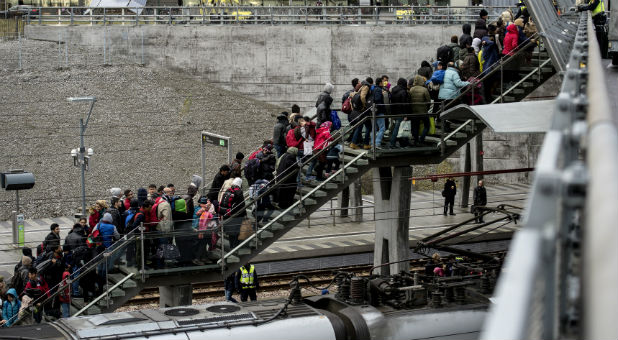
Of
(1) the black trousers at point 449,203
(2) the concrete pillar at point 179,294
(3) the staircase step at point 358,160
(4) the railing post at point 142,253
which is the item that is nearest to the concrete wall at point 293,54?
(1) the black trousers at point 449,203

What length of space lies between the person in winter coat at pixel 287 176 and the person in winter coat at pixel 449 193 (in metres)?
13.5

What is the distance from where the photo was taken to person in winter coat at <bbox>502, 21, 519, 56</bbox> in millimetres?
23023

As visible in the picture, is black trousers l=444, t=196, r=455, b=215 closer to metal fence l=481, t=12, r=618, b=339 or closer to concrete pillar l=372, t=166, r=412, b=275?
concrete pillar l=372, t=166, r=412, b=275

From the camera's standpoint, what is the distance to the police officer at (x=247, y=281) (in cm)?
2020

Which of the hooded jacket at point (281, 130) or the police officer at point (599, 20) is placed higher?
the police officer at point (599, 20)

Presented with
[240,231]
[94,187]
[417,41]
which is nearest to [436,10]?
[417,41]

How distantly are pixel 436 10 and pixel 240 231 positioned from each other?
97.1 feet

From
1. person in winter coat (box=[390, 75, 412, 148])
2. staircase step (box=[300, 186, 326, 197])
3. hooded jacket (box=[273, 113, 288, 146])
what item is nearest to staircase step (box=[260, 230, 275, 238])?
staircase step (box=[300, 186, 326, 197])

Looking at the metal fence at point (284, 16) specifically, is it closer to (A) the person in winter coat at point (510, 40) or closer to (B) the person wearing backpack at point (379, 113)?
(A) the person in winter coat at point (510, 40)

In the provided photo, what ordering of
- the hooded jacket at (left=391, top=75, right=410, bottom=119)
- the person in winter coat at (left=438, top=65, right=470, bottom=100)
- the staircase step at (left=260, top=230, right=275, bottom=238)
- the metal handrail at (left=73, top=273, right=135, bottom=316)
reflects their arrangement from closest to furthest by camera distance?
the metal handrail at (left=73, top=273, right=135, bottom=316), the staircase step at (left=260, top=230, right=275, bottom=238), the hooded jacket at (left=391, top=75, right=410, bottom=119), the person in winter coat at (left=438, top=65, right=470, bottom=100)

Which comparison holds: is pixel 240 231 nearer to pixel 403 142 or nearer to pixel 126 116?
pixel 403 142

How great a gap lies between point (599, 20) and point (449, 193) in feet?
53.4

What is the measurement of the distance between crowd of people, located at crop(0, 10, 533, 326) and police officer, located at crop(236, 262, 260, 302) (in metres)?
0.02

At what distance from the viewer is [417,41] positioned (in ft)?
148
